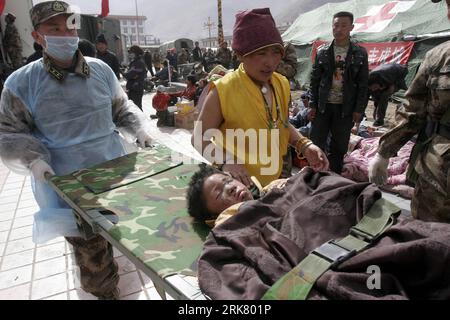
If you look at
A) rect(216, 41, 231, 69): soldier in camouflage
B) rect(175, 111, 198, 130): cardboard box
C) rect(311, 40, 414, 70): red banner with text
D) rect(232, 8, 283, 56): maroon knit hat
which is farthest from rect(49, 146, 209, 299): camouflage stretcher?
rect(216, 41, 231, 69): soldier in camouflage

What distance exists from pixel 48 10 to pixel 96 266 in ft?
5.88

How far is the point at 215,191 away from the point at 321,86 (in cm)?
300

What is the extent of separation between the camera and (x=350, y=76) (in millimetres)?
4148

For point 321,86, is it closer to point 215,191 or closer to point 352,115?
point 352,115

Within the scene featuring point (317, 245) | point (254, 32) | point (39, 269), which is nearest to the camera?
point (317, 245)

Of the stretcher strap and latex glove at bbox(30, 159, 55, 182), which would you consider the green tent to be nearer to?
the stretcher strap

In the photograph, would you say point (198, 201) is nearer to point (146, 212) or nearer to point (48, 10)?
point (146, 212)

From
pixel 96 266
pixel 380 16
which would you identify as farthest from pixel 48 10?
pixel 380 16

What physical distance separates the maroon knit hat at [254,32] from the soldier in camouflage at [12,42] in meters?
9.59

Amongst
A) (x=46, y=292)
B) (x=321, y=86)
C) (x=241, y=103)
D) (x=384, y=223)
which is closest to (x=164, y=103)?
(x=321, y=86)

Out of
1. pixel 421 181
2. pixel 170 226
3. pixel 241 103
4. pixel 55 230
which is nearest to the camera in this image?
pixel 170 226

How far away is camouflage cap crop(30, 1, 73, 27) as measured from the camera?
83.9 inches

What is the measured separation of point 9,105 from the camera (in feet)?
7.02

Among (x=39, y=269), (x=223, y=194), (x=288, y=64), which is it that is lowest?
(x=39, y=269)
